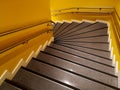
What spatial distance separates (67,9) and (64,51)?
3.95m

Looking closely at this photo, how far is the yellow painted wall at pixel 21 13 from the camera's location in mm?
2789

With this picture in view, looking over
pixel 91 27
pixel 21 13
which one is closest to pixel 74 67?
pixel 21 13

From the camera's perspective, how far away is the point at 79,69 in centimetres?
378

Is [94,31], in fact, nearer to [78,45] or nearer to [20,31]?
[78,45]

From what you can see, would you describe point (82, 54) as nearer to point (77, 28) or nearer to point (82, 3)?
point (77, 28)

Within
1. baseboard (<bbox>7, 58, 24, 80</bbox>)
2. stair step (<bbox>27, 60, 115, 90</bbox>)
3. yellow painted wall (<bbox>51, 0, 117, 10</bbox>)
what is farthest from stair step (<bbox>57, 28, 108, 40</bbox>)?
baseboard (<bbox>7, 58, 24, 80</bbox>)

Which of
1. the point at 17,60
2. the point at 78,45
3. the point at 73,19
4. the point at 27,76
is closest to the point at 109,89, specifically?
the point at 27,76

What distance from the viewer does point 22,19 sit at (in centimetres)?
338

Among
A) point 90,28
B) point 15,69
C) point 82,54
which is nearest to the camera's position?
point 15,69

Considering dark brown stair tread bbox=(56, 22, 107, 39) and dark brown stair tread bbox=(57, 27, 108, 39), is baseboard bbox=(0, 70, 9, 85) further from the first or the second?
dark brown stair tread bbox=(56, 22, 107, 39)

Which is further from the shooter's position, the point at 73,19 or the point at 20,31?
the point at 73,19

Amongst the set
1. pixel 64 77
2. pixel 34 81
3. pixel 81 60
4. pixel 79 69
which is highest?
pixel 81 60

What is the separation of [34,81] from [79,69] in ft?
3.94

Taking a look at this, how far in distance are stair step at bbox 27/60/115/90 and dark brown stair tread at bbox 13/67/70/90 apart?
279 millimetres
